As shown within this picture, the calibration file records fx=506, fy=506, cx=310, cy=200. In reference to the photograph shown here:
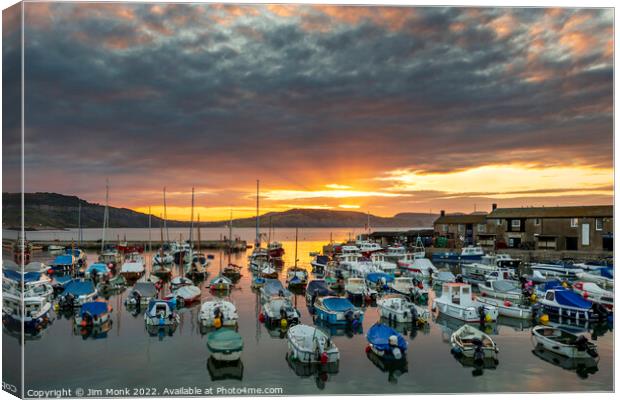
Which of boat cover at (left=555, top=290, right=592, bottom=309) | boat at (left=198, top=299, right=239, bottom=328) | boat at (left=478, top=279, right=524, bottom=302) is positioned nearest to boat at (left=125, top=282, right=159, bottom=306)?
boat at (left=198, top=299, right=239, bottom=328)

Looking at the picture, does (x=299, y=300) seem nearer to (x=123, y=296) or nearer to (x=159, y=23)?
(x=123, y=296)

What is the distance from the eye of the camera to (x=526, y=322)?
86.4ft

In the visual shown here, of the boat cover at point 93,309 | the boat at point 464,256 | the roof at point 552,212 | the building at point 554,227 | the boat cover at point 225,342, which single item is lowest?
the boat at point 464,256

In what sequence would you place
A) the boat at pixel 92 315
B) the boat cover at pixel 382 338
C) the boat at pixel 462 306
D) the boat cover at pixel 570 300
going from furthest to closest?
the boat cover at pixel 570 300 → the boat at pixel 462 306 → the boat at pixel 92 315 → the boat cover at pixel 382 338

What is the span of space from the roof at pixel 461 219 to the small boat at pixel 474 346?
49.2 metres

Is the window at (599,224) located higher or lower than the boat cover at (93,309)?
higher

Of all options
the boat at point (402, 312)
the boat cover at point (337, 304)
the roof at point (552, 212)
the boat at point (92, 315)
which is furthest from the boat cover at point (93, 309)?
the roof at point (552, 212)

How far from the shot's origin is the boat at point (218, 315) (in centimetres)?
2422

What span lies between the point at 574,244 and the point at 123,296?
4705cm

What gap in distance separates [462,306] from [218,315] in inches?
500

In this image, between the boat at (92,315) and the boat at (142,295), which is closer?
the boat at (92,315)

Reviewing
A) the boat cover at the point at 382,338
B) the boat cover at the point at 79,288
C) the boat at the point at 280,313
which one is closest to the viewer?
the boat cover at the point at 382,338

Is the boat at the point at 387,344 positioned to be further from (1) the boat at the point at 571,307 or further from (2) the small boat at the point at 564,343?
(1) the boat at the point at 571,307

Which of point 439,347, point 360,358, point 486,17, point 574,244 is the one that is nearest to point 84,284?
point 360,358
